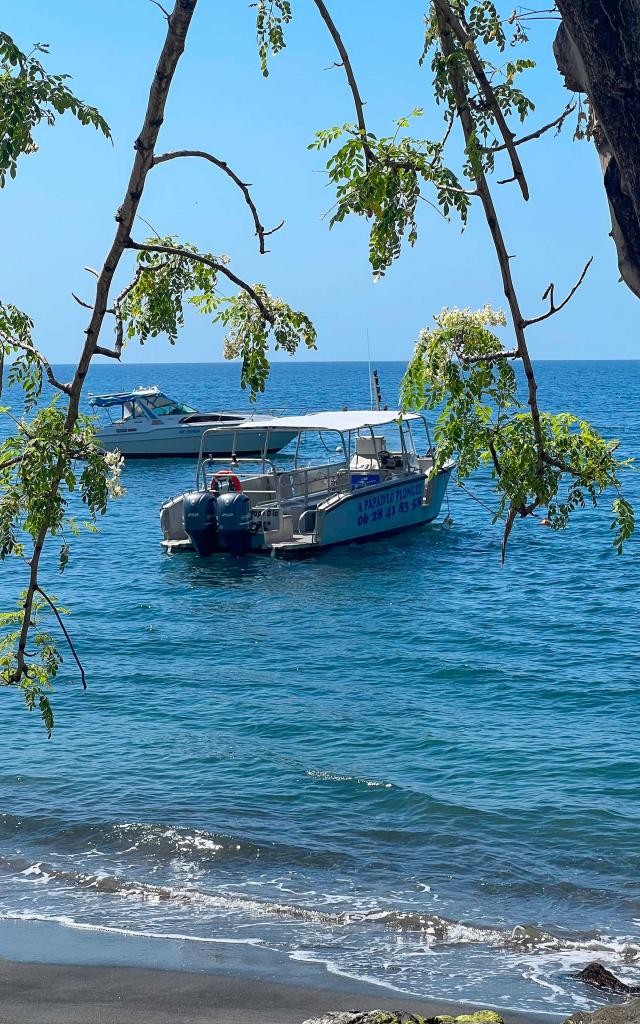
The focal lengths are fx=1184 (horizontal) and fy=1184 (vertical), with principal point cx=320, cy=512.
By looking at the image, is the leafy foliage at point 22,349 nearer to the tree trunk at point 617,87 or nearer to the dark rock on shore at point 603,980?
the tree trunk at point 617,87

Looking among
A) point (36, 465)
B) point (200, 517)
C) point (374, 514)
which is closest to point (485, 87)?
point (36, 465)

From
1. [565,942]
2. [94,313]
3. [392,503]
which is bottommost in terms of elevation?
[565,942]

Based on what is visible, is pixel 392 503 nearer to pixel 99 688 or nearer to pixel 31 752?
pixel 99 688

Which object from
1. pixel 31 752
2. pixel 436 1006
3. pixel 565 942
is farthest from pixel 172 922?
pixel 31 752

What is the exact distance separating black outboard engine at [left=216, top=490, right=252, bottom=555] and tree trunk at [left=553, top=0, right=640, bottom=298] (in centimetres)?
2272

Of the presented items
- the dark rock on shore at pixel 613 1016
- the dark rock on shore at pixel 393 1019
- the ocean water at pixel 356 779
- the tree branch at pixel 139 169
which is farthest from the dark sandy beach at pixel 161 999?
the tree branch at pixel 139 169

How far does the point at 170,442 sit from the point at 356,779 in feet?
129

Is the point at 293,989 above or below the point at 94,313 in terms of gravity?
below

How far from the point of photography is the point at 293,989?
8.23 metres

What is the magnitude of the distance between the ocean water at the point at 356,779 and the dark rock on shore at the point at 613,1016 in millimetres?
1479

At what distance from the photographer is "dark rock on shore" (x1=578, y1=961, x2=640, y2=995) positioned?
27.0ft

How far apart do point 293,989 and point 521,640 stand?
1247 cm

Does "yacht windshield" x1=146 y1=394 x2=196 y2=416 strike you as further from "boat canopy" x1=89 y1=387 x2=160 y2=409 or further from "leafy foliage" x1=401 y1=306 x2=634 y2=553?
"leafy foliage" x1=401 y1=306 x2=634 y2=553

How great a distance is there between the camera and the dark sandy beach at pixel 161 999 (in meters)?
7.71
